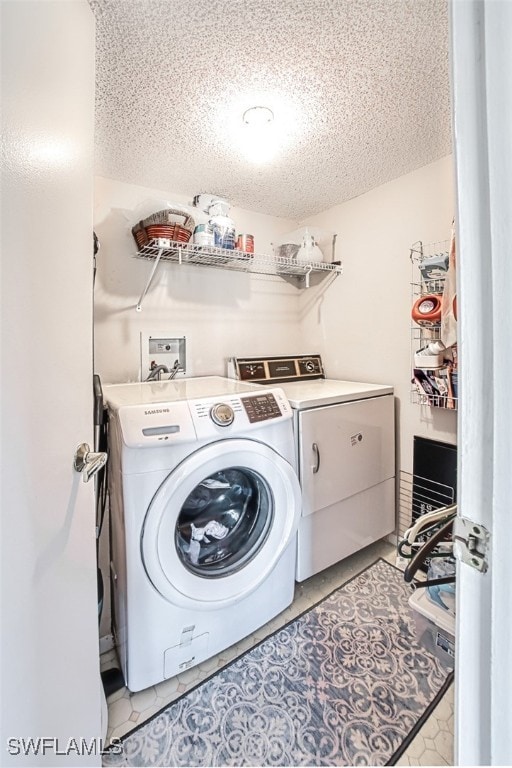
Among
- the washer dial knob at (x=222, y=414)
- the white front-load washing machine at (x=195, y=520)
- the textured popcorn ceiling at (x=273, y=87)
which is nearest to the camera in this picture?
the textured popcorn ceiling at (x=273, y=87)

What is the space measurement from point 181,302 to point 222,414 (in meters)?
1.05

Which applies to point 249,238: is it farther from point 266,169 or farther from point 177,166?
point 177,166

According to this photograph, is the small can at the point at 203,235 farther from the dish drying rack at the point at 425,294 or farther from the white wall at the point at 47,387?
the dish drying rack at the point at 425,294

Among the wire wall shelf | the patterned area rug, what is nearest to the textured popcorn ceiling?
the wire wall shelf

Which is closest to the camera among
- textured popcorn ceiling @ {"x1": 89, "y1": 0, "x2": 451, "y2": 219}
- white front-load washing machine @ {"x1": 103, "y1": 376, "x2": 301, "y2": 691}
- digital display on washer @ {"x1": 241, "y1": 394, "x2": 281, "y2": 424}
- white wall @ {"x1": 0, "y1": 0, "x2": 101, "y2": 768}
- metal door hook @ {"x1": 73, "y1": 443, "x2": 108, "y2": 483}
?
white wall @ {"x1": 0, "y1": 0, "x2": 101, "y2": 768}

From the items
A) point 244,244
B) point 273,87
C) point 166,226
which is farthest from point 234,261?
point 273,87

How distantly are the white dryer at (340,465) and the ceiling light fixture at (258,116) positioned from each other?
3.93 ft

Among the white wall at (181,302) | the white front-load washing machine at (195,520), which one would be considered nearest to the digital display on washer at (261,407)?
the white front-load washing machine at (195,520)

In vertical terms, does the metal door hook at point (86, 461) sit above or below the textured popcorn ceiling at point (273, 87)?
below

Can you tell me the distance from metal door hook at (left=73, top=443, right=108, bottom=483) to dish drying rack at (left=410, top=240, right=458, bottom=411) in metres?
1.56

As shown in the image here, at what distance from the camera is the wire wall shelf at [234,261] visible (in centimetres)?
168

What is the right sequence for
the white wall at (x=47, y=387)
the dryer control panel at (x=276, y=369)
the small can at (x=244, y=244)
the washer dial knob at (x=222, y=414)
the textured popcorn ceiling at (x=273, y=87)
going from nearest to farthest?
the white wall at (x=47, y=387) < the textured popcorn ceiling at (x=273, y=87) < the washer dial knob at (x=222, y=414) < the small can at (x=244, y=244) < the dryer control panel at (x=276, y=369)

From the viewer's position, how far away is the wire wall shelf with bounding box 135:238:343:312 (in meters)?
1.68
